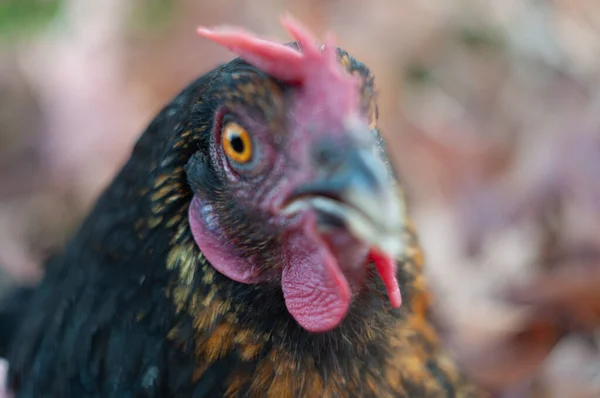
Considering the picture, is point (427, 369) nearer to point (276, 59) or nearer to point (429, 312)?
point (429, 312)

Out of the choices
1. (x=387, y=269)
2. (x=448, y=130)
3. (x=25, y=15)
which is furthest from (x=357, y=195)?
(x=25, y=15)

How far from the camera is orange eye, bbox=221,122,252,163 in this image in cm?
106

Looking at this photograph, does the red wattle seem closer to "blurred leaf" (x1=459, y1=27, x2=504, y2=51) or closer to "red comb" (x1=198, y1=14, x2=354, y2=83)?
"red comb" (x1=198, y1=14, x2=354, y2=83)

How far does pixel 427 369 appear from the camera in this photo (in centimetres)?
145

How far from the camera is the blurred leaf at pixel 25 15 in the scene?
11.1 feet

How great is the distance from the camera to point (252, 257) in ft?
3.73

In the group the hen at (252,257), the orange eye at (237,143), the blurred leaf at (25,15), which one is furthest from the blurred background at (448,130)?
the orange eye at (237,143)

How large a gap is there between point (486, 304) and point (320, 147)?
159cm

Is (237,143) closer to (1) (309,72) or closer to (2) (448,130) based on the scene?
(1) (309,72)

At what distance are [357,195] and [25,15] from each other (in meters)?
3.03

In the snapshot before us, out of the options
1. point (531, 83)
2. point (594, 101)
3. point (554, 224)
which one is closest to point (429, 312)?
point (554, 224)

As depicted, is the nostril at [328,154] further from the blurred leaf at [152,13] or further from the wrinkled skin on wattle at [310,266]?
the blurred leaf at [152,13]

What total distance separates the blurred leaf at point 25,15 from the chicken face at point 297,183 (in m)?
2.60

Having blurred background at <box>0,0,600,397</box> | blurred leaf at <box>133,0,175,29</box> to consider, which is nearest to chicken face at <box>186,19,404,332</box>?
blurred background at <box>0,0,600,397</box>
